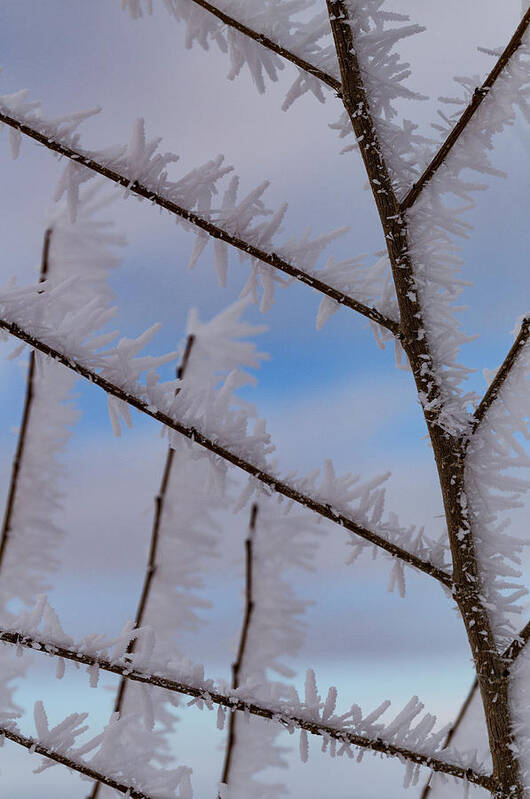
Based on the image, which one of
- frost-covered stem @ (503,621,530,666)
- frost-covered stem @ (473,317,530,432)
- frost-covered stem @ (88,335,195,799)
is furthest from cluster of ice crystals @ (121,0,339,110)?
frost-covered stem @ (88,335,195,799)

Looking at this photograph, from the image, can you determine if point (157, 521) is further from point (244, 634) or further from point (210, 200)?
point (210, 200)

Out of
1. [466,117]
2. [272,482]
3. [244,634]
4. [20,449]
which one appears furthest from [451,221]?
[20,449]

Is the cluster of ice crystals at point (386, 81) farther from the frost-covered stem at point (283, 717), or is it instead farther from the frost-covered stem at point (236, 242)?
the frost-covered stem at point (283, 717)

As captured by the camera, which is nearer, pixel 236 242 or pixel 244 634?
pixel 236 242

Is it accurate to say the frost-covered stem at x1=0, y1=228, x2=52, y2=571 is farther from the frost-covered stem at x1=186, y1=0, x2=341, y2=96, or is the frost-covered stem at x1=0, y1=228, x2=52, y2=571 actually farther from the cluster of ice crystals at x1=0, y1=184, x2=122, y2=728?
the frost-covered stem at x1=186, y1=0, x2=341, y2=96

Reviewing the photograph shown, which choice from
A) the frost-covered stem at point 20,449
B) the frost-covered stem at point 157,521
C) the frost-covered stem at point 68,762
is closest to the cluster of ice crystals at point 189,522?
the frost-covered stem at point 157,521
